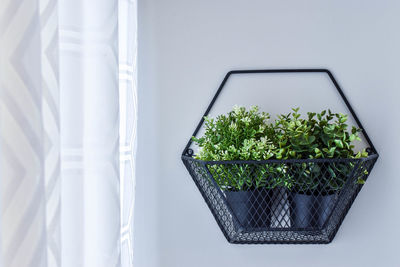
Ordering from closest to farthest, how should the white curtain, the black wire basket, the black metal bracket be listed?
the white curtain, the black wire basket, the black metal bracket

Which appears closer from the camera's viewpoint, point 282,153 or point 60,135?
point 60,135

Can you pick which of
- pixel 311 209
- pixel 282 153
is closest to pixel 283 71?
pixel 282 153

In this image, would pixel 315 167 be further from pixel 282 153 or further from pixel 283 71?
pixel 283 71

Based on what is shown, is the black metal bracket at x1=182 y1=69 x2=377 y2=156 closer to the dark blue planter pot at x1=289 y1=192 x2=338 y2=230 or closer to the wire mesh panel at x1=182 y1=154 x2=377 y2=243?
the wire mesh panel at x1=182 y1=154 x2=377 y2=243

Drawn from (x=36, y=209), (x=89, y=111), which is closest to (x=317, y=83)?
(x=89, y=111)

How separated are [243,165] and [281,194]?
0.51 feet

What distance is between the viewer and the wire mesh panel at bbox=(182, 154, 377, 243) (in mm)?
764

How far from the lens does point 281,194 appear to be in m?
0.86

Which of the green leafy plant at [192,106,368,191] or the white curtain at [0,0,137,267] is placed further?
the green leafy plant at [192,106,368,191]

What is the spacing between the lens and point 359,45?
90 centimetres

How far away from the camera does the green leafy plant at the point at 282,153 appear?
2.51 ft

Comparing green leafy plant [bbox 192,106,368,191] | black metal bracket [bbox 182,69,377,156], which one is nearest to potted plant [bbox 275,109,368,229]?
green leafy plant [bbox 192,106,368,191]

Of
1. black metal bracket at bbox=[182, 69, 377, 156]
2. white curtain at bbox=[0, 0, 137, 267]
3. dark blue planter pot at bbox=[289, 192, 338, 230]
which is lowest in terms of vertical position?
white curtain at bbox=[0, 0, 137, 267]

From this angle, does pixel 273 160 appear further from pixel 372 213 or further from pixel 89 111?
pixel 89 111
